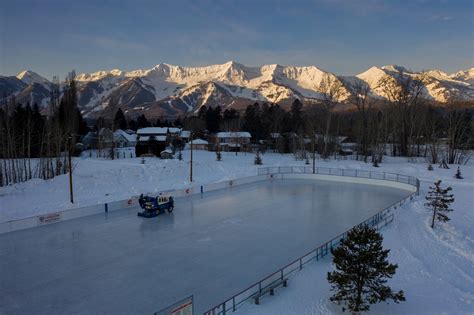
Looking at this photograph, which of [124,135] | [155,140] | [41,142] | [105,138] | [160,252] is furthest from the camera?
[124,135]

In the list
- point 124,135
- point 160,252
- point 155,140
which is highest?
point 124,135

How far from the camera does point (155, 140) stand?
5416 cm

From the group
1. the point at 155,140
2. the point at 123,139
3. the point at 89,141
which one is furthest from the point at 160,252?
the point at 123,139

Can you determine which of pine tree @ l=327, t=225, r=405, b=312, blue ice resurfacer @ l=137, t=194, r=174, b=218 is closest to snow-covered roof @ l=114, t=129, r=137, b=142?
blue ice resurfacer @ l=137, t=194, r=174, b=218

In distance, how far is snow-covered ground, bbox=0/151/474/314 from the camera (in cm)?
1042

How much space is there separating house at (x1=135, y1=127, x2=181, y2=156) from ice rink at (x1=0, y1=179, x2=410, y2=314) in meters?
27.1

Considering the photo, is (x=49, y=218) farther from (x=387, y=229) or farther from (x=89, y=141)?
(x=89, y=141)

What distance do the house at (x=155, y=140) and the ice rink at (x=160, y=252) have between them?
27052 mm

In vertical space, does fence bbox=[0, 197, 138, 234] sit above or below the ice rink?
above

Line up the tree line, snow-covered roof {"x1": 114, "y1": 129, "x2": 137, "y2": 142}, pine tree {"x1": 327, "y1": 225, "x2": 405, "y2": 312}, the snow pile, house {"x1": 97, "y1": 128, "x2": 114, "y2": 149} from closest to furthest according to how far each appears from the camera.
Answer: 1. pine tree {"x1": 327, "y1": 225, "x2": 405, "y2": 312}
2. the snow pile
3. the tree line
4. house {"x1": 97, "y1": 128, "x2": 114, "y2": 149}
5. snow-covered roof {"x1": 114, "y1": 129, "x2": 137, "y2": 142}

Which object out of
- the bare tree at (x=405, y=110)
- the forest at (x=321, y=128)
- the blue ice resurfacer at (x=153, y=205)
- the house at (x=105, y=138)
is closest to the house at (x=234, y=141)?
the forest at (x=321, y=128)

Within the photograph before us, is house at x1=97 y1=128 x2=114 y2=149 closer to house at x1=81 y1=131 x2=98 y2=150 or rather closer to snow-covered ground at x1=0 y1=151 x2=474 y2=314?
house at x1=81 y1=131 x2=98 y2=150

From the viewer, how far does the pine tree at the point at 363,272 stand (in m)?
9.56

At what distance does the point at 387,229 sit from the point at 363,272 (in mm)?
9650
